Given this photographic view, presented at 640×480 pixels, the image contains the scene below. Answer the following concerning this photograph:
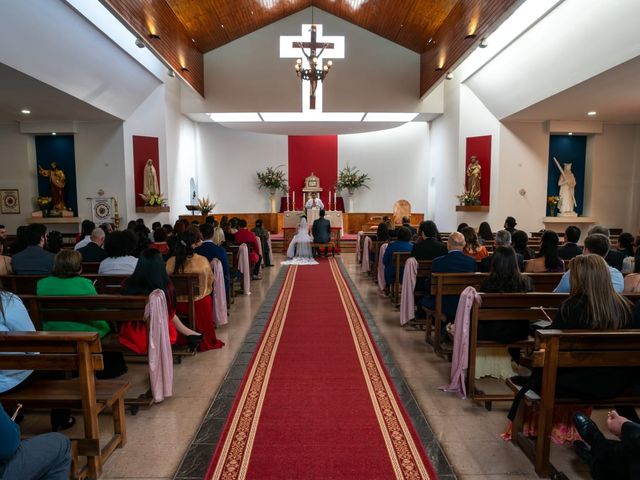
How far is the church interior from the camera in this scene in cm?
265

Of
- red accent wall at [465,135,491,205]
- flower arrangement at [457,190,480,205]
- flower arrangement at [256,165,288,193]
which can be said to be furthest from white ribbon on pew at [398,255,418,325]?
flower arrangement at [256,165,288,193]

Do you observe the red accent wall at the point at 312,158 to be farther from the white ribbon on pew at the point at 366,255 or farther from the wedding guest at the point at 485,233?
the wedding guest at the point at 485,233

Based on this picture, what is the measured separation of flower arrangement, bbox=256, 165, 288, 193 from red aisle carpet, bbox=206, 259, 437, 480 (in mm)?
9879

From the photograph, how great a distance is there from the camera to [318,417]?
2.78 metres

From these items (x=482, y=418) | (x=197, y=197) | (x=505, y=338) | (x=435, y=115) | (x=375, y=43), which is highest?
(x=375, y=43)

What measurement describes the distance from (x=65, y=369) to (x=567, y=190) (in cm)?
1064

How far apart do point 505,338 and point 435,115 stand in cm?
1028

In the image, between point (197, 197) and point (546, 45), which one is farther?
point (197, 197)

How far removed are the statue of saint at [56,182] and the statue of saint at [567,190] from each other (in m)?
11.4

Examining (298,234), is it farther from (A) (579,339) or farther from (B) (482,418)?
(A) (579,339)

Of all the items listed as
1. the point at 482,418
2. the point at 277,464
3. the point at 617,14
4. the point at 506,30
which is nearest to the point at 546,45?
the point at 506,30

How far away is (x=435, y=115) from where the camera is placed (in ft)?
40.4

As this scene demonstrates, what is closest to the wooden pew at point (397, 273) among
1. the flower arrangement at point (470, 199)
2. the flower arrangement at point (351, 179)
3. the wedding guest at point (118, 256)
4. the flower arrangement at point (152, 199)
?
the wedding guest at point (118, 256)

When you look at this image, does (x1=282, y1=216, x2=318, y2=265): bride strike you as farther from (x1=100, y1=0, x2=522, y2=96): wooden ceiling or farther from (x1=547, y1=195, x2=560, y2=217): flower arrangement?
(x1=547, y1=195, x2=560, y2=217): flower arrangement
